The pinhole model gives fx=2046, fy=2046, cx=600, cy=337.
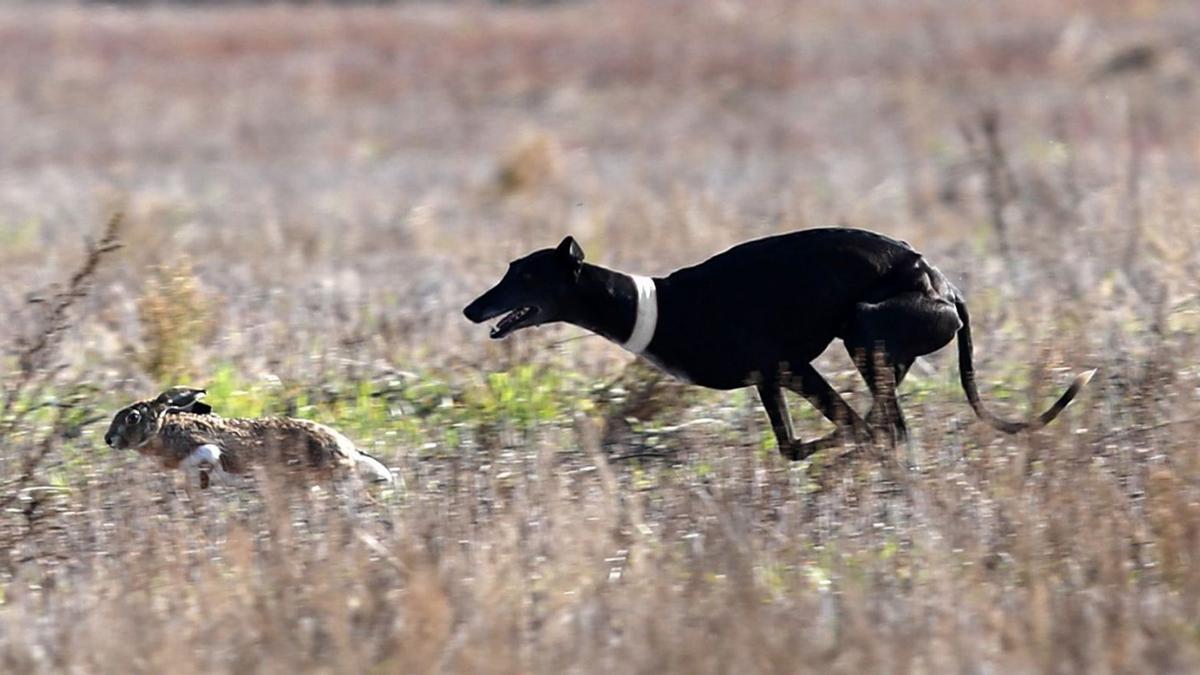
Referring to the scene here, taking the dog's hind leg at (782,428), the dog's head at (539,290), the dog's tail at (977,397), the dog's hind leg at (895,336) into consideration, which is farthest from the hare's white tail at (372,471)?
the dog's tail at (977,397)

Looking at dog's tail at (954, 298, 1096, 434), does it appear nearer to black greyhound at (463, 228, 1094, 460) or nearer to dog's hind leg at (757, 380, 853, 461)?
black greyhound at (463, 228, 1094, 460)

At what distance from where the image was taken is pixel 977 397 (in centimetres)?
802

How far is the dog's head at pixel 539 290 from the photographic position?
796 centimetres

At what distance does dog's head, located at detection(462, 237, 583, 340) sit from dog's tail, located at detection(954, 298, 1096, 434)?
1.51m

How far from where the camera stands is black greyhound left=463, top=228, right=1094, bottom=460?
25.3 ft

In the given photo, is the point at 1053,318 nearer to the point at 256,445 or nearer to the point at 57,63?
the point at 256,445

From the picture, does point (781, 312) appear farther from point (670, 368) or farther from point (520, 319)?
point (520, 319)

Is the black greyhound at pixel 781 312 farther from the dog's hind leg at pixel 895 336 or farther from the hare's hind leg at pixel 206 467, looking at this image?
the hare's hind leg at pixel 206 467

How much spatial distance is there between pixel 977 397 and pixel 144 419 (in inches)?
126

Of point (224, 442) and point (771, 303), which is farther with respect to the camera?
point (771, 303)

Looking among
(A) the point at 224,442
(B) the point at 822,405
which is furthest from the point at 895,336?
(A) the point at 224,442

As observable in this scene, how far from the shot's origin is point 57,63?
29812 millimetres

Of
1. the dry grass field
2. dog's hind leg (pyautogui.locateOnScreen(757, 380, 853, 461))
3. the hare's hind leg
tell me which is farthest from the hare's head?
dog's hind leg (pyautogui.locateOnScreen(757, 380, 853, 461))

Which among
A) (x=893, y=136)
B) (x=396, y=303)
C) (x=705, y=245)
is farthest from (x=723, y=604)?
(x=893, y=136)
